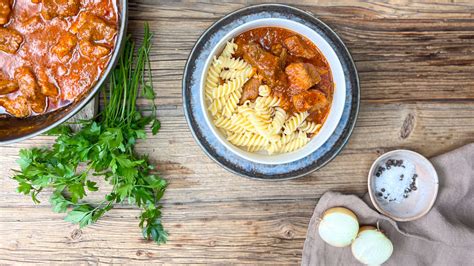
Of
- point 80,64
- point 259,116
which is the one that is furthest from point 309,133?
point 80,64

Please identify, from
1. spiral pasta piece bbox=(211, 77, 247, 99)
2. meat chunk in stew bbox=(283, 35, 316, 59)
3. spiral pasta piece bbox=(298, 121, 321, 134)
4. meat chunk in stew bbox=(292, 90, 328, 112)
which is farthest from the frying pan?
spiral pasta piece bbox=(298, 121, 321, 134)

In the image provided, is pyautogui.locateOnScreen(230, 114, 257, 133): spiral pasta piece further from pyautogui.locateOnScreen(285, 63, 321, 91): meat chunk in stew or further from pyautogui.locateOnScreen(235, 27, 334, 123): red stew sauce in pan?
pyautogui.locateOnScreen(285, 63, 321, 91): meat chunk in stew

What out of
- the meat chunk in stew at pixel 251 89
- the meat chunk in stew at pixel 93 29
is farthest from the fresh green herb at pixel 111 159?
the meat chunk in stew at pixel 251 89

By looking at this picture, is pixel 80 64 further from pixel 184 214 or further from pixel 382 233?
pixel 382 233

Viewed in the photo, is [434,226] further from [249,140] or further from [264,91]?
[264,91]

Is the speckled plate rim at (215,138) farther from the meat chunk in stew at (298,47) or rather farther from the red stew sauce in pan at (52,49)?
the red stew sauce in pan at (52,49)

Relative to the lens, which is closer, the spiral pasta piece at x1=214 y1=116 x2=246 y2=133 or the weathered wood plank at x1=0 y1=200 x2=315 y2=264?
the spiral pasta piece at x1=214 y1=116 x2=246 y2=133
